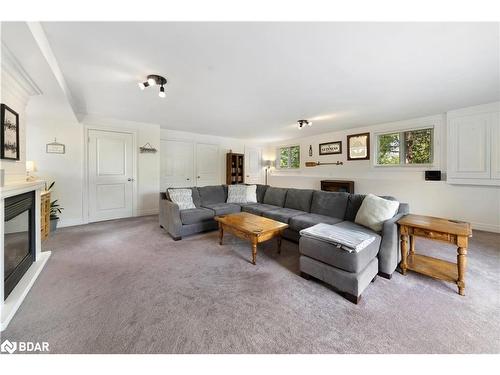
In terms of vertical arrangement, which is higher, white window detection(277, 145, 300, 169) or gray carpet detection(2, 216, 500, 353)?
white window detection(277, 145, 300, 169)

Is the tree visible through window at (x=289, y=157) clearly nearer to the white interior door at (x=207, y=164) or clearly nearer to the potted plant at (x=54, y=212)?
the white interior door at (x=207, y=164)

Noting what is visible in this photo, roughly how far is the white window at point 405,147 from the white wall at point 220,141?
402 centimetres

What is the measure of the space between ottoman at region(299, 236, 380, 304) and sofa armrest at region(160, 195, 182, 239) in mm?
2013

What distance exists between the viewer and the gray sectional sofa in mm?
1929

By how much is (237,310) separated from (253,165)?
609cm

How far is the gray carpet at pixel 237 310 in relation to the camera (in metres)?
1.27

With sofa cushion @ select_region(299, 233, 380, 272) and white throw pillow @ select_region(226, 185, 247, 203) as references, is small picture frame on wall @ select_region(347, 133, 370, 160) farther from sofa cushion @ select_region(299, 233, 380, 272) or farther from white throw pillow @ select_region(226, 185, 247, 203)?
sofa cushion @ select_region(299, 233, 380, 272)

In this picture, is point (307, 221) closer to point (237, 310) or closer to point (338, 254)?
point (338, 254)

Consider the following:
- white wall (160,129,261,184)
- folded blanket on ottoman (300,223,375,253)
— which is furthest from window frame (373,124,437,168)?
white wall (160,129,261,184)

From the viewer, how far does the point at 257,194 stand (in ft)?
15.1

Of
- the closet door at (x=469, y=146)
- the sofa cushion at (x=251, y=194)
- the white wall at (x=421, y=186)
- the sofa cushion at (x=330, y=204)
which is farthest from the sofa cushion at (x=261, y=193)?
the closet door at (x=469, y=146)

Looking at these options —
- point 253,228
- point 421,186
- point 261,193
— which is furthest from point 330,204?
point 421,186
